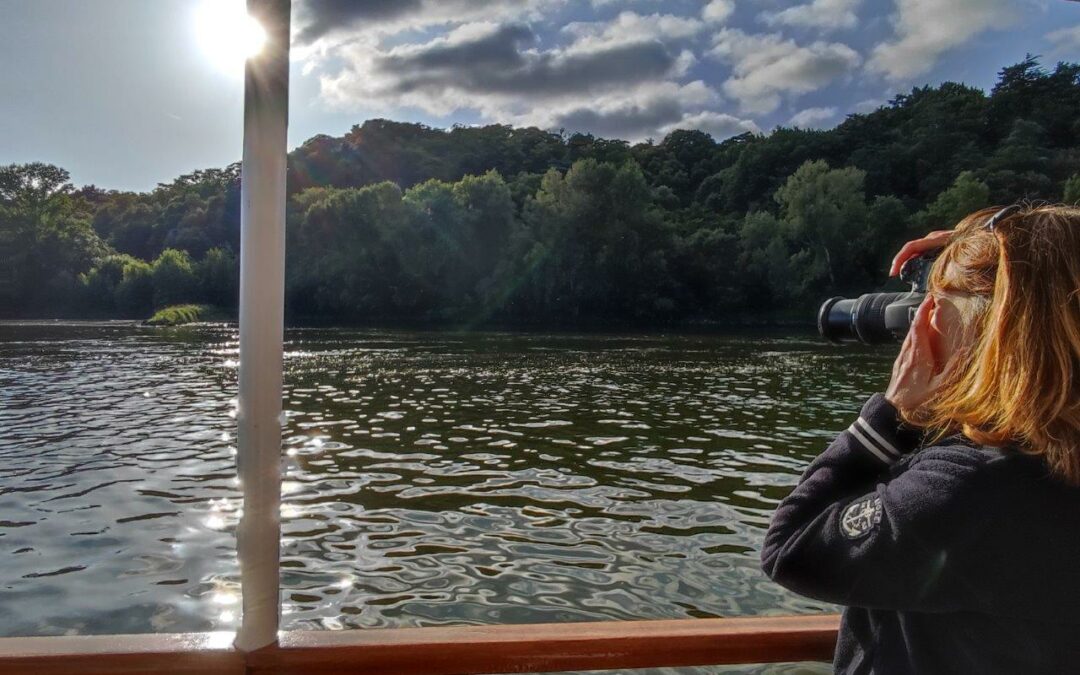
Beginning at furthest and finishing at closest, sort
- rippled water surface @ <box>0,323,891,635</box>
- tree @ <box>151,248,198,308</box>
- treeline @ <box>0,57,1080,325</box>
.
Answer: tree @ <box>151,248,198,308</box>
treeline @ <box>0,57,1080,325</box>
rippled water surface @ <box>0,323,891,635</box>

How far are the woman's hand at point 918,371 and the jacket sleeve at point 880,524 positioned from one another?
0.03 m

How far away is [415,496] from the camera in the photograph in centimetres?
647

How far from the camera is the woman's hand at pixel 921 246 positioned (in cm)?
101

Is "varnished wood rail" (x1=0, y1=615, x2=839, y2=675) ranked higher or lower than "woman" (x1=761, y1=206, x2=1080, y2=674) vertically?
lower

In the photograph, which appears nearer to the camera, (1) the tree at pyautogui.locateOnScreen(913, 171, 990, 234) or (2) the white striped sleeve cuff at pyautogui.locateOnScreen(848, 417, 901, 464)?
(2) the white striped sleeve cuff at pyautogui.locateOnScreen(848, 417, 901, 464)

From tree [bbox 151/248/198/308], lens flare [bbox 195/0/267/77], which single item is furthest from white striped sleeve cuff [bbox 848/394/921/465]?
tree [bbox 151/248/198/308]

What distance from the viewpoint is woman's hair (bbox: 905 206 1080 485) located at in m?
0.77

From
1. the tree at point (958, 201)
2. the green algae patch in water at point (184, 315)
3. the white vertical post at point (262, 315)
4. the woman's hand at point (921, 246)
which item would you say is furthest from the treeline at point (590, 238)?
the woman's hand at point (921, 246)

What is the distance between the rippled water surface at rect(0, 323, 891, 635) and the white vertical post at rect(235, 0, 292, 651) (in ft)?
10.7

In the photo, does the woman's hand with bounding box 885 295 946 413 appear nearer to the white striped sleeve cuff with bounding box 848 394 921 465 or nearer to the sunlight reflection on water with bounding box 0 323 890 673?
the white striped sleeve cuff with bounding box 848 394 921 465

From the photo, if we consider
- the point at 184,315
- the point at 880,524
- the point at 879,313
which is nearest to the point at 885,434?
the point at 880,524

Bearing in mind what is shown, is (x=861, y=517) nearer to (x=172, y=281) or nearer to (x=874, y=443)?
→ (x=874, y=443)

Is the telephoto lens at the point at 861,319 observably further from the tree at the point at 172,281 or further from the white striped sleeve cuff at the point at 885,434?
the tree at the point at 172,281

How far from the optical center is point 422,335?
28.3 m
